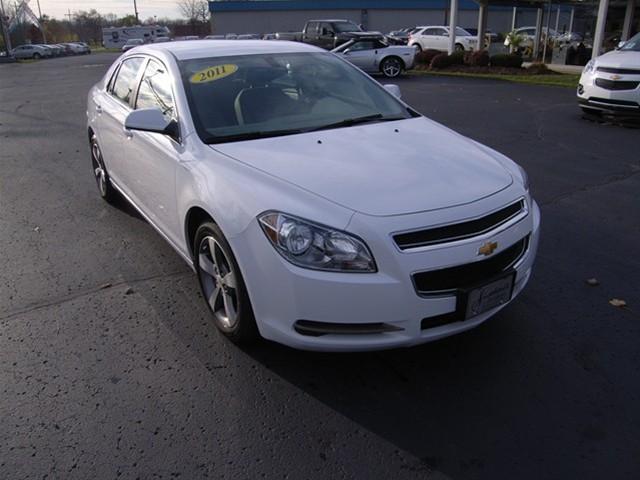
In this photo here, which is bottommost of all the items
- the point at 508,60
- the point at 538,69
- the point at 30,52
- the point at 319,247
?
the point at 30,52

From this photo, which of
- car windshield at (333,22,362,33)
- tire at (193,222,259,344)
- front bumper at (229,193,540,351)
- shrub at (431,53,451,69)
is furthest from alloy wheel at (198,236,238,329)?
car windshield at (333,22,362,33)

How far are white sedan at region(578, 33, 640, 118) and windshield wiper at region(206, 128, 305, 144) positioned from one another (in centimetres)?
776

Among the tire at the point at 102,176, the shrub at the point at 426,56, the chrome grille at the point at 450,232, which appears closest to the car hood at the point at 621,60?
the chrome grille at the point at 450,232

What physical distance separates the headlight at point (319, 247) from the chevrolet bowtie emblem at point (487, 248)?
0.55 m

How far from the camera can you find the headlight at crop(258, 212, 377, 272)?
8.30 feet

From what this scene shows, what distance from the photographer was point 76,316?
3611 mm

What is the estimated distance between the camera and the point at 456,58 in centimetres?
2108

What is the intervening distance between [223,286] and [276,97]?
1399 mm

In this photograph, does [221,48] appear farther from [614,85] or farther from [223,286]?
[614,85]

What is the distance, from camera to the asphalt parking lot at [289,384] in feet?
8.01

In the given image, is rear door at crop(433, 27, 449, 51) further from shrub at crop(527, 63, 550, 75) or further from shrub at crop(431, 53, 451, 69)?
shrub at crop(527, 63, 550, 75)

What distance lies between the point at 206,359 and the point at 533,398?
1746mm

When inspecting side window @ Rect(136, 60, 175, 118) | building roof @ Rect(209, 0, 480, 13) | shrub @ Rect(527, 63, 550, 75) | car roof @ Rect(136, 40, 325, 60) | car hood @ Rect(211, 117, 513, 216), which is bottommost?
shrub @ Rect(527, 63, 550, 75)

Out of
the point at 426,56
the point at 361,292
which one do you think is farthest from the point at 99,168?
the point at 426,56
